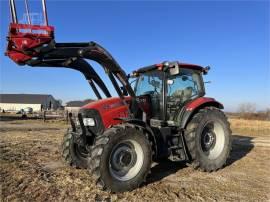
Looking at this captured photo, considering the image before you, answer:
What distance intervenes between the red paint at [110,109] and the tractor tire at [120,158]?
69 centimetres

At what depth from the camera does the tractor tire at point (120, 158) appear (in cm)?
566

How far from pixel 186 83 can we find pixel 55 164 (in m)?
3.70

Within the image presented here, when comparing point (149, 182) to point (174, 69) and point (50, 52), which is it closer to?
point (174, 69)

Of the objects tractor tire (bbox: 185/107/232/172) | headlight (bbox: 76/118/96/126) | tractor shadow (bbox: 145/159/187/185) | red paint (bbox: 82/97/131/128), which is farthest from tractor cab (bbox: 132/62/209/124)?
headlight (bbox: 76/118/96/126)

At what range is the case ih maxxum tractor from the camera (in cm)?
563

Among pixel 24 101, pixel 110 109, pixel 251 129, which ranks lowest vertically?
pixel 251 129

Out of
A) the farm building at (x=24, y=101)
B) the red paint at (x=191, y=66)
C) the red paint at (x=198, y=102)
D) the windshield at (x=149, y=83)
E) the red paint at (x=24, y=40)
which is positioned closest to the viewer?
the red paint at (x=24, y=40)

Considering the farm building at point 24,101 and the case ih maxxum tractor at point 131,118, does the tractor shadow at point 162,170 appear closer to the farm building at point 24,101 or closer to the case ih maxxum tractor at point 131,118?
the case ih maxxum tractor at point 131,118

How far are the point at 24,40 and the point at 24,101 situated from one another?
77.8 meters

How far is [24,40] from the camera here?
207 inches

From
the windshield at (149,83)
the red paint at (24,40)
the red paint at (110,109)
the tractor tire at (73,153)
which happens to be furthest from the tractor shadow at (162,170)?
the red paint at (24,40)

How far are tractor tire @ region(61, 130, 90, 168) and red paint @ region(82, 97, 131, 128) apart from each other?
1.05m

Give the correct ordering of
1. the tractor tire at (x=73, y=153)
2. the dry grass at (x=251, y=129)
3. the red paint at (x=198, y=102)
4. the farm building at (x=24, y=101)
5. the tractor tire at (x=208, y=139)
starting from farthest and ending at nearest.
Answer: the farm building at (x=24, y=101)
the dry grass at (x=251, y=129)
the red paint at (x=198, y=102)
the tractor tire at (x=73, y=153)
the tractor tire at (x=208, y=139)

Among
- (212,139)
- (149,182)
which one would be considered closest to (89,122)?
(149,182)
